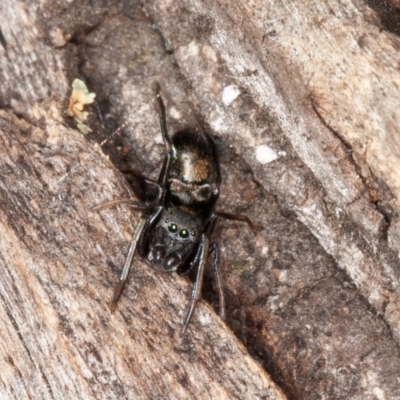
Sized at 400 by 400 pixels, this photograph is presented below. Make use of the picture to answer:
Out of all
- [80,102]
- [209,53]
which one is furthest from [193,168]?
[80,102]

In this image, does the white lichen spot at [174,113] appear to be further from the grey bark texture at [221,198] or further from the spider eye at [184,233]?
the spider eye at [184,233]

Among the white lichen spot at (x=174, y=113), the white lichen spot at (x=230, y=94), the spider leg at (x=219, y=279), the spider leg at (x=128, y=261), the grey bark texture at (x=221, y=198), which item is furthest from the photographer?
the white lichen spot at (x=174, y=113)

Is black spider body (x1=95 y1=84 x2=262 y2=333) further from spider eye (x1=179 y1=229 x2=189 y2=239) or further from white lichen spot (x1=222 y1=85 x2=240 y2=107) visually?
white lichen spot (x1=222 y1=85 x2=240 y2=107)

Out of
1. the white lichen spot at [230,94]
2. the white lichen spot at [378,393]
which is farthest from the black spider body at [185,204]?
the white lichen spot at [378,393]

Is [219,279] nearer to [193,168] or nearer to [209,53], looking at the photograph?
[193,168]

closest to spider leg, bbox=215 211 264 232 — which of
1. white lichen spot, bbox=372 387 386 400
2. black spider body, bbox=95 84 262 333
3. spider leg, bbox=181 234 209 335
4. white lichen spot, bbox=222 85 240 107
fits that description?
black spider body, bbox=95 84 262 333

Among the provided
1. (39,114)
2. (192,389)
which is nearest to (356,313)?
(192,389)
